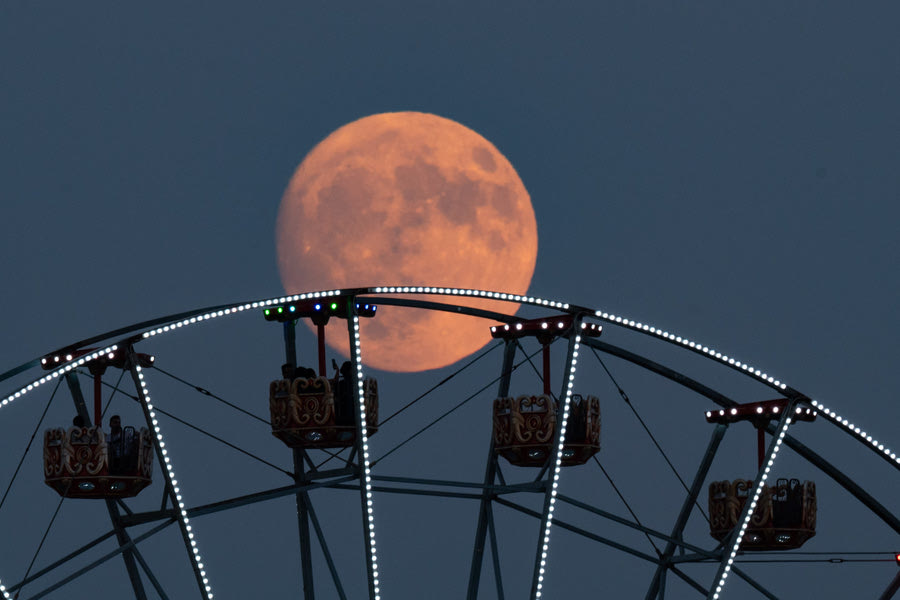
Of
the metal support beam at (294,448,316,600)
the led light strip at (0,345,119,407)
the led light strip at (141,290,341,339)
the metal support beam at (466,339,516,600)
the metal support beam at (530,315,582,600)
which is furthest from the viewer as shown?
the metal support beam at (466,339,516,600)

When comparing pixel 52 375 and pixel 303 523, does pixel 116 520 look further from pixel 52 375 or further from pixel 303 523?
pixel 52 375

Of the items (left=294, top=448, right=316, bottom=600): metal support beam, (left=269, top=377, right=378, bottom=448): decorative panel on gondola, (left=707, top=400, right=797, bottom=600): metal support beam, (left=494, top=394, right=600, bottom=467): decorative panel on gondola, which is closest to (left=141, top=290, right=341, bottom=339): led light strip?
(left=269, top=377, right=378, bottom=448): decorative panel on gondola

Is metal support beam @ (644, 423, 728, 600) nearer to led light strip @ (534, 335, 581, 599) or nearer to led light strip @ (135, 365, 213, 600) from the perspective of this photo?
led light strip @ (534, 335, 581, 599)

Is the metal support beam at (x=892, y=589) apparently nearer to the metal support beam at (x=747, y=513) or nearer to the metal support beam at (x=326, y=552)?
the metal support beam at (x=747, y=513)

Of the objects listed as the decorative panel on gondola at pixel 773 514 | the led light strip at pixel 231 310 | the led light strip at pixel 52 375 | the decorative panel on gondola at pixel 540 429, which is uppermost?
the led light strip at pixel 231 310

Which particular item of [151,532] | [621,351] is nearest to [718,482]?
[621,351]

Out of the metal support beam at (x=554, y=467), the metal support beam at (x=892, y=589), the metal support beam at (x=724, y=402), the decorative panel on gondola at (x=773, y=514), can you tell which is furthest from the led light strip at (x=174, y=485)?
the metal support beam at (x=892, y=589)
